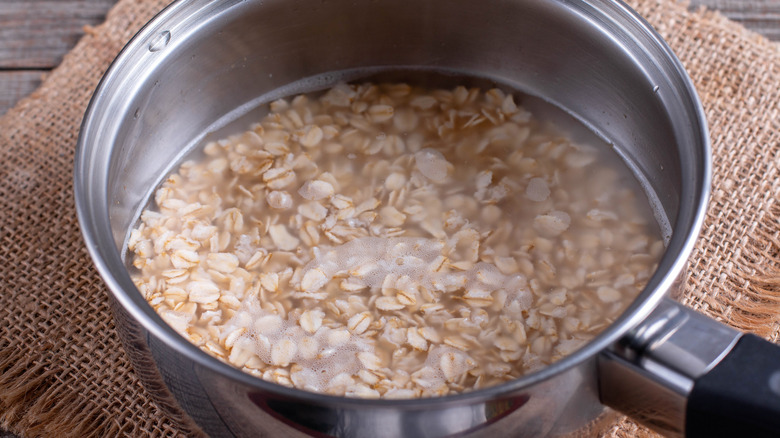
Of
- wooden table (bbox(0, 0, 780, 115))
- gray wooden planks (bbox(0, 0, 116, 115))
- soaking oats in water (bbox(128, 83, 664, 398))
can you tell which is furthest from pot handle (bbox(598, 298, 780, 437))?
gray wooden planks (bbox(0, 0, 116, 115))

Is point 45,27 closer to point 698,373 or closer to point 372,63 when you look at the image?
point 372,63

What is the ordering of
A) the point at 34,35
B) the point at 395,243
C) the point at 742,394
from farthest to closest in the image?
the point at 34,35 < the point at 395,243 < the point at 742,394

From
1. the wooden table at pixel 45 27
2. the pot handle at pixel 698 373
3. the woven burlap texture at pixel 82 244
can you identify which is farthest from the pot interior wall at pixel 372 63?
the wooden table at pixel 45 27

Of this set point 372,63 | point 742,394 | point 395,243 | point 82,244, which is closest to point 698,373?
point 742,394

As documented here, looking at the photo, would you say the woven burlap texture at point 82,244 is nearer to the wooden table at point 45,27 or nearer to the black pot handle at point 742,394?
the wooden table at point 45,27

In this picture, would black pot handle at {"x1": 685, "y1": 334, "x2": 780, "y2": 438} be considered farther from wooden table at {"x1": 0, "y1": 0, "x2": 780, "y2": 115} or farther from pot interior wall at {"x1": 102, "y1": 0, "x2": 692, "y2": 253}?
wooden table at {"x1": 0, "y1": 0, "x2": 780, "y2": 115}

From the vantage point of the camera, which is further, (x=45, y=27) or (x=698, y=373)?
(x=45, y=27)
